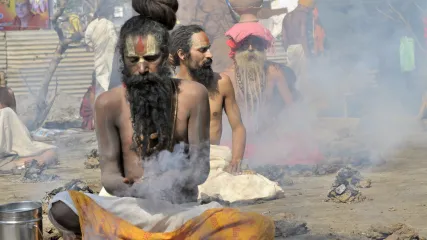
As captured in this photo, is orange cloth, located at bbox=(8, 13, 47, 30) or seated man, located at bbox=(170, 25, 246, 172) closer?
seated man, located at bbox=(170, 25, 246, 172)

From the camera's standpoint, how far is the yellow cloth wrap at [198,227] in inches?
159

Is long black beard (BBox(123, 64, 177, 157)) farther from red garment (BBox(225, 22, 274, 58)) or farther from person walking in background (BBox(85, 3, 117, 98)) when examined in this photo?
person walking in background (BBox(85, 3, 117, 98))

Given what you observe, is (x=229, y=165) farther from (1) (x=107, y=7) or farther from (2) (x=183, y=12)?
(1) (x=107, y=7)

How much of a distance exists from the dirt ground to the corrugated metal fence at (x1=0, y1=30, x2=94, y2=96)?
6.29m

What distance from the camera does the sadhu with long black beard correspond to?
4078mm

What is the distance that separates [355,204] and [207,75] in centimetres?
164

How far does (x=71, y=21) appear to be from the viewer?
1708 centimetres

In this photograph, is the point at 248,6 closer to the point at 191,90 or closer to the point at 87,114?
the point at 87,114

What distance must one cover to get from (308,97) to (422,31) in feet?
6.99

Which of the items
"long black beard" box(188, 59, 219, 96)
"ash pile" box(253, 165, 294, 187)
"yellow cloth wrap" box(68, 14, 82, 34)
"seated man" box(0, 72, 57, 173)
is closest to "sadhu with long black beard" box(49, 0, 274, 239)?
"long black beard" box(188, 59, 219, 96)

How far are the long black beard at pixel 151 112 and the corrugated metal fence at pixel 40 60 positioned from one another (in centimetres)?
1318

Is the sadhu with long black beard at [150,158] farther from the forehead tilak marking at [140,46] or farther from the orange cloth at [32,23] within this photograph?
the orange cloth at [32,23]

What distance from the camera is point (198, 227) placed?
403 centimetres

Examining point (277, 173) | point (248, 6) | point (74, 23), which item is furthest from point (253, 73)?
point (74, 23)
